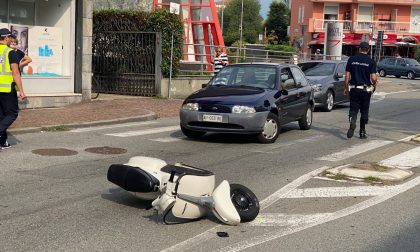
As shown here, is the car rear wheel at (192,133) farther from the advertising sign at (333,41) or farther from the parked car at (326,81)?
the advertising sign at (333,41)

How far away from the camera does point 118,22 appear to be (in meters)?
20.0

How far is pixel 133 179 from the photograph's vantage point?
5930 millimetres

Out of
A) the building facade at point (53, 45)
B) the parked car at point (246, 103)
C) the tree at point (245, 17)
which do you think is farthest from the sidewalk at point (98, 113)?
the tree at point (245, 17)

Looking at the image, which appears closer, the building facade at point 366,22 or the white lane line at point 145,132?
the white lane line at point 145,132

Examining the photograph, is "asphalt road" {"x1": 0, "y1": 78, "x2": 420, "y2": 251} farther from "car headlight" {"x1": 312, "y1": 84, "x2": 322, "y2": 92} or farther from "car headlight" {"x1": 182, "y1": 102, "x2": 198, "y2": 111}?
"car headlight" {"x1": 312, "y1": 84, "x2": 322, "y2": 92}

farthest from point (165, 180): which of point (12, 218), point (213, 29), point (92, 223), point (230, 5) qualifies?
point (230, 5)

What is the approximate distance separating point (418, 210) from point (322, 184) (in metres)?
1.43

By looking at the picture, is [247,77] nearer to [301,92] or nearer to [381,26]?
[301,92]

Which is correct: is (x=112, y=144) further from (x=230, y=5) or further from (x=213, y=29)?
(x=230, y=5)

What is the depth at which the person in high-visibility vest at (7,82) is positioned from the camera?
929 cm

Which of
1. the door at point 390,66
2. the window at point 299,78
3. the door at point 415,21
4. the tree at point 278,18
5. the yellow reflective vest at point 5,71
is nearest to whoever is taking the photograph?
the yellow reflective vest at point 5,71

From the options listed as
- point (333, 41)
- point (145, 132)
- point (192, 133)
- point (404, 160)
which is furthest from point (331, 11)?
point (404, 160)

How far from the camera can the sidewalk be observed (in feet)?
40.7

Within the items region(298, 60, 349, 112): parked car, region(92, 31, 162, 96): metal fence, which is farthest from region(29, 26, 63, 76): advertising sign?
region(298, 60, 349, 112): parked car
